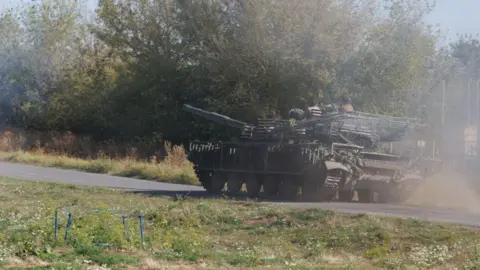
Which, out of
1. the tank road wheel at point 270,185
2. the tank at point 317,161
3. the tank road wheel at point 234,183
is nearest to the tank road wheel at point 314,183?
the tank at point 317,161

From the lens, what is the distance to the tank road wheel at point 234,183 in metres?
25.6

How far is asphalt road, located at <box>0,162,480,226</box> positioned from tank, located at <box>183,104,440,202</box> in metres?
0.84

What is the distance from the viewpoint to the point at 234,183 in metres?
25.8

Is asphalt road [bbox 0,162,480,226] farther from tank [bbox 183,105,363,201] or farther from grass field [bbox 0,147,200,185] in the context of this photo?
grass field [bbox 0,147,200,185]

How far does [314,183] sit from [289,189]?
1368mm

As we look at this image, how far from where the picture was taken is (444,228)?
14977 millimetres

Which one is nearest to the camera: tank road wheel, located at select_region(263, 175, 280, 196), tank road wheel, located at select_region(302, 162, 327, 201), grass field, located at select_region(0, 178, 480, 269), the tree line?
grass field, located at select_region(0, 178, 480, 269)

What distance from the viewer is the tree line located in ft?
112

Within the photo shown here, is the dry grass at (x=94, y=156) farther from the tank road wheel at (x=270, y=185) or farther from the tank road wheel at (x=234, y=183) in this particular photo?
the tank road wheel at (x=270, y=185)

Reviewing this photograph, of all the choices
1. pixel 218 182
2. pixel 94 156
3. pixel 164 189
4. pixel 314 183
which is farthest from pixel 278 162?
pixel 94 156

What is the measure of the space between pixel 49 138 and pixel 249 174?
24.9 m

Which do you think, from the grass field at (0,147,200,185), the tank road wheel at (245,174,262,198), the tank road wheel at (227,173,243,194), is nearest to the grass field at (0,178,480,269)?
the tank road wheel at (245,174,262,198)

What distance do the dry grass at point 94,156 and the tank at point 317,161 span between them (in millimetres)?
4803

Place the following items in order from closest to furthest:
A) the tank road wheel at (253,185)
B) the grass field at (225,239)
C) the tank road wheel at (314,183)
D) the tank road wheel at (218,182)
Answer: the grass field at (225,239) → the tank road wheel at (314,183) → the tank road wheel at (253,185) → the tank road wheel at (218,182)
